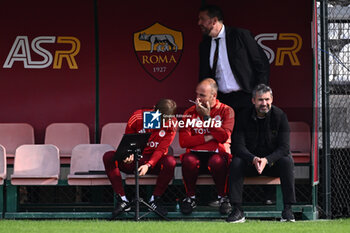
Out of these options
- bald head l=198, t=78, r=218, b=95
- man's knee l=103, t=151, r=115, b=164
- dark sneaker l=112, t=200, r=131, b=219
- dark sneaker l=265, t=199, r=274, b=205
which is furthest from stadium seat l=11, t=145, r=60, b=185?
dark sneaker l=265, t=199, r=274, b=205

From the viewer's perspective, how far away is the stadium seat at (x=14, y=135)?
A: 887cm

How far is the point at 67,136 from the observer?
8.88m

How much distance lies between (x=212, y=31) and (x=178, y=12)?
4.75 feet

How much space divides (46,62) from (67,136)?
95cm

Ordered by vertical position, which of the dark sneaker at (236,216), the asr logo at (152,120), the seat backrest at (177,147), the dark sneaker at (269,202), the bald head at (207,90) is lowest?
the dark sneaker at (236,216)

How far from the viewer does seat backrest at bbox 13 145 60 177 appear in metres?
7.93

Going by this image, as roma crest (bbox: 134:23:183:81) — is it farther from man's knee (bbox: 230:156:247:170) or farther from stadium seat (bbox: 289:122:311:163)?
man's knee (bbox: 230:156:247:170)

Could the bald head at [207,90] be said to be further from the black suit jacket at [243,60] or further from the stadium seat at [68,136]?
the stadium seat at [68,136]

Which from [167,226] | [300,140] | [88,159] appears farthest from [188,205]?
[300,140]

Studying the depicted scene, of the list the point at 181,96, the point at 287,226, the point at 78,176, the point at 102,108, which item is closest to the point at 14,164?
the point at 78,176

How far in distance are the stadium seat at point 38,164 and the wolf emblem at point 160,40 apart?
6.01ft

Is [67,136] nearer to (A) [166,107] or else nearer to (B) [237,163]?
(A) [166,107]

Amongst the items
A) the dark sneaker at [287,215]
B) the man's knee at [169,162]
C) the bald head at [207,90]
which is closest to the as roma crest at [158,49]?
the bald head at [207,90]

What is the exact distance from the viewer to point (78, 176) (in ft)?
25.2
